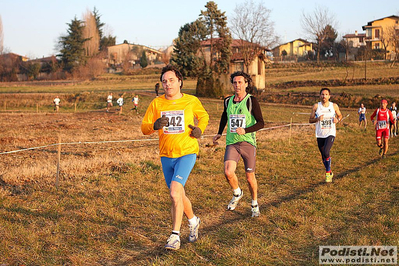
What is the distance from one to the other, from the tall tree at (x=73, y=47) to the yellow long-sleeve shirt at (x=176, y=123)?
286 feet

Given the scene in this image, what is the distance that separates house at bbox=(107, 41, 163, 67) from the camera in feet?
353

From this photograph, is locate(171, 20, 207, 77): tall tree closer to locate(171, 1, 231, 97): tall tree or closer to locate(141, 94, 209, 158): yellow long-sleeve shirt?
locate(171, 1, 231, 97): tall tree

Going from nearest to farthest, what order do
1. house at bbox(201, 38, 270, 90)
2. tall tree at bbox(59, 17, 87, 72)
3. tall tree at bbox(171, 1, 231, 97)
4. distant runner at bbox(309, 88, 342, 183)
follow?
distant runner at bbox(309, 88, 342, 183) → tall tree at bbox(171, 1, 231, 97) → house at bbox(201, 38, 270, 90) → tall tree at bbox(59, 17, 87, 72)

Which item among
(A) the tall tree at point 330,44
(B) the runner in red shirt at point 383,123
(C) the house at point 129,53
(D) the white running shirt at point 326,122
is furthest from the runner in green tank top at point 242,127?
(C) the house at point 129,53

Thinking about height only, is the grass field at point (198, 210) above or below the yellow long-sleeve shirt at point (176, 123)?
below

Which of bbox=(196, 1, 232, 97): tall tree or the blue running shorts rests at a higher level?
bbox=(196, 1, 232, 97): tall tree

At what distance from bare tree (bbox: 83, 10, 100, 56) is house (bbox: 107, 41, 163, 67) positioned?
9.53m

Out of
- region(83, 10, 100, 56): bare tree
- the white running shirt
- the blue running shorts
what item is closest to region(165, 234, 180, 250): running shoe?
the blue running shorts

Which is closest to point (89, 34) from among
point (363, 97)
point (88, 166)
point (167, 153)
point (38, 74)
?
point (38, 74)

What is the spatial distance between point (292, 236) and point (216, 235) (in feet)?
3.37

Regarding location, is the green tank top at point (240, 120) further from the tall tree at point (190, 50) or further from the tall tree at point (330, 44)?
the tall tree at point (330, 44)

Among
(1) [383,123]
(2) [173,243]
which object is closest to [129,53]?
(1) [383,123]

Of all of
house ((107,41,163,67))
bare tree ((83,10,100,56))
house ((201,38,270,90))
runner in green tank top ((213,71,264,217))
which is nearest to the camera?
runner in green tank top ((213,71,264,217))

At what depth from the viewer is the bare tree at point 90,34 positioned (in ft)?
308
